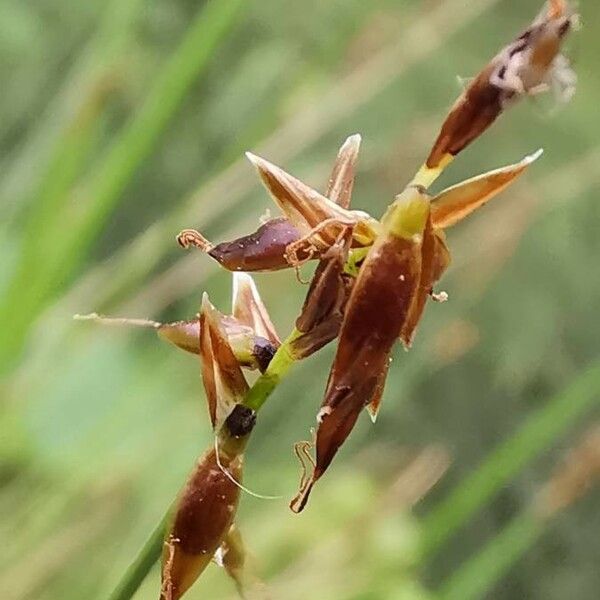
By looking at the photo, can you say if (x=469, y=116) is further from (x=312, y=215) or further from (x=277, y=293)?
(x=277, y=293)

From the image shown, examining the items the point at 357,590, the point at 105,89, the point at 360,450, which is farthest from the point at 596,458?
the point at 360,450

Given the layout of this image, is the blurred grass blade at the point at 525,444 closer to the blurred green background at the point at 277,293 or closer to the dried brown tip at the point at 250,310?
the blurred green background at the point at 277,293

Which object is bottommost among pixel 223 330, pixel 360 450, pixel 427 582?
pixel 427 582

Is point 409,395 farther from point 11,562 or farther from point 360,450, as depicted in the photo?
point 11,562

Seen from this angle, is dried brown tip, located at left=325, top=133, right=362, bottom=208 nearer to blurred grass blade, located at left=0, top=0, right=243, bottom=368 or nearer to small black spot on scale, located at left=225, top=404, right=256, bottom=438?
small black spot on scale, located at left=225, top=404, right=256, bottom=438

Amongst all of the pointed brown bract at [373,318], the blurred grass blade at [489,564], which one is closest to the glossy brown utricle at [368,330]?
the pointed brown bract at [373,318]

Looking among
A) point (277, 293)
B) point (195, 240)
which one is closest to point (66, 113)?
point (277, 293)
